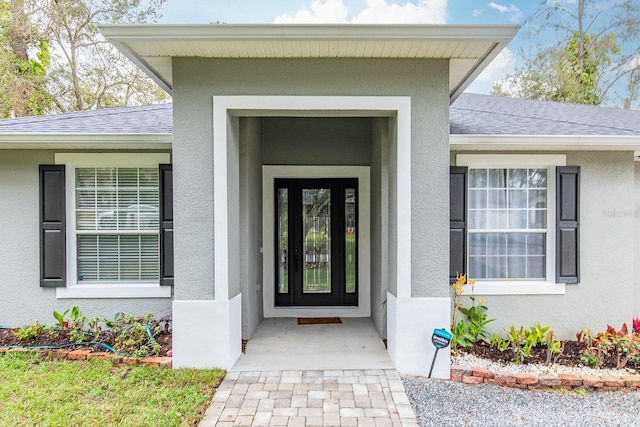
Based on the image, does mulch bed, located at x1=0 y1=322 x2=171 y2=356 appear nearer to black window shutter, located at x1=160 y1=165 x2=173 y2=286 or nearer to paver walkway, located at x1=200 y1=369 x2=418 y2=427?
black window shutter, located at x1=160 y1=165 x2=173 y2=286

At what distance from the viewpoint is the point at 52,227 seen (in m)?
5.64

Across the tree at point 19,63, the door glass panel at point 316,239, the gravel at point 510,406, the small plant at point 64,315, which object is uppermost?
the tree at point 19,63

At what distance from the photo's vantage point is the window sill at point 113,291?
5.73 metres

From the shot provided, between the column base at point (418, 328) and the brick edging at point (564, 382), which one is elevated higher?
the column base at point (418, 328)

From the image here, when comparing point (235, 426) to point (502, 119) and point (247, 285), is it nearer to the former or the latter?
point (247, 285)

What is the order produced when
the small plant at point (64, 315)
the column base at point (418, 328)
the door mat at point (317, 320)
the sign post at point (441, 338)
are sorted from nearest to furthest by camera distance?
the sign post at point (441, 338)
the column base at point (418, 328)
the small plant at point (64, 315)
the door mat at point (317, 320)

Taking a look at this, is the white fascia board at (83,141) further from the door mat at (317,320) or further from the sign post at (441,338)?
the sign post at (441,338)

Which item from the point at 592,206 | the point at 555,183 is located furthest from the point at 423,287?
the point at 592,206

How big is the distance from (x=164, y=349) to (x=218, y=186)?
2309 millimetres

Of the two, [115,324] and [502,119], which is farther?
[502,119]

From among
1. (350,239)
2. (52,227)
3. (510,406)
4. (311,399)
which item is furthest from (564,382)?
(52,227)

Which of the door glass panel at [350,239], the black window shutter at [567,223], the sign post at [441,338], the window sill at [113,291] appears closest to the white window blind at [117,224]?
the window sill at [113,291]

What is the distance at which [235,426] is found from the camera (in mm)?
3441

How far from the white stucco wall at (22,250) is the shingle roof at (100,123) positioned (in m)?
0.43
